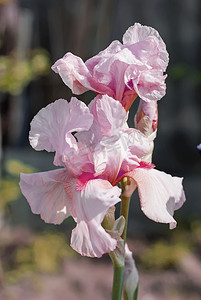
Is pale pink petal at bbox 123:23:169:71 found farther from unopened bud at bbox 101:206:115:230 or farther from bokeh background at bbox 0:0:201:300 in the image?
bokeh background at bbox 0:0:201:300

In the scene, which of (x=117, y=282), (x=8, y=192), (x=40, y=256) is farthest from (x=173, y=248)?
(x=117, y=282)

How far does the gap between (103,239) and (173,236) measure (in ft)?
9.39

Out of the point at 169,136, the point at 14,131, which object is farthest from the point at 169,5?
the point at 14,131

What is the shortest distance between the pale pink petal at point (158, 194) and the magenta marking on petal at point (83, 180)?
0.06 meters

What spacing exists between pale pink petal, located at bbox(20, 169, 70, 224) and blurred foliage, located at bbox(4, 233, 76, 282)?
214 cm

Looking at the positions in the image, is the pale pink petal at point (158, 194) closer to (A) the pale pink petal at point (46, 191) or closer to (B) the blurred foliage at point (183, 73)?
(A) the pale pink petal at point (46, 191)

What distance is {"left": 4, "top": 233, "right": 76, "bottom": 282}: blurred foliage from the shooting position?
281cm

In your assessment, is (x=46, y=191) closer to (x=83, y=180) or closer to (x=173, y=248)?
(x=83, y=180)

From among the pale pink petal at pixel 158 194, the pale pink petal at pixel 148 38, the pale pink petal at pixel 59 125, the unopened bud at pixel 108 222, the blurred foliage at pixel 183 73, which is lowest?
the blurred foliage at pixel 183 73

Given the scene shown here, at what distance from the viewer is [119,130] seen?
0.63 metres

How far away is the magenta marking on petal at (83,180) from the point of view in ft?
2.03

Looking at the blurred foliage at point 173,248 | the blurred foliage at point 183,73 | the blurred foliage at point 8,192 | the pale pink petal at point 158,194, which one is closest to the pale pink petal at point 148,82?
the pale pink petal at point 158,194

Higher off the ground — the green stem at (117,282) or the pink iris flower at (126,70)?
the pink iris flower at (126,70)

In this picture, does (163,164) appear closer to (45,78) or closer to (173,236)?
(173,236)
